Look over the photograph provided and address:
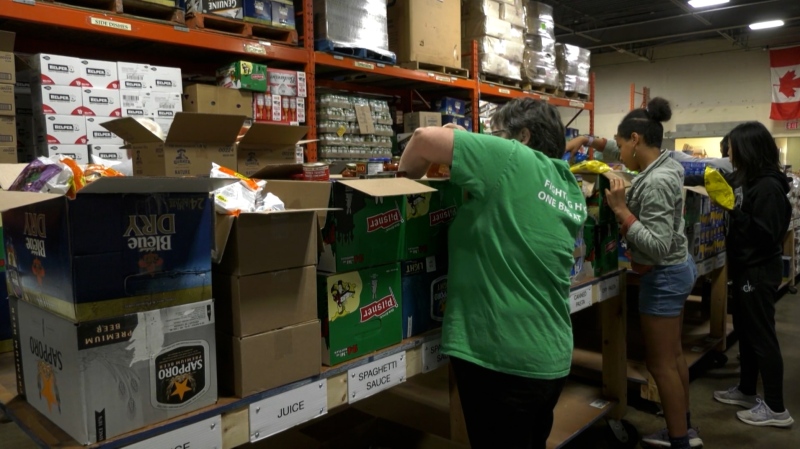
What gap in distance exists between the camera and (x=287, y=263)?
1467 millimetres

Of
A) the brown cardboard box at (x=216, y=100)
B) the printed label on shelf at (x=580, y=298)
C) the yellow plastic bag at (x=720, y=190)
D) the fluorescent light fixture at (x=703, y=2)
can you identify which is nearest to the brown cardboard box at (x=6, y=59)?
the brown cardboard box at (x=216, y=100)

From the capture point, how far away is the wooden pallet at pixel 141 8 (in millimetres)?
3451

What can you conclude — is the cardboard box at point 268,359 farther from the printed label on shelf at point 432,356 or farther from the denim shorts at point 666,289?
the denim shorts at point 666,289

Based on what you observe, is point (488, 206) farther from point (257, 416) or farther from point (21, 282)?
point (21, 282)

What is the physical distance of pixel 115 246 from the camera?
1180 mm

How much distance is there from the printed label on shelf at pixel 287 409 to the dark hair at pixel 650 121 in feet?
7.08

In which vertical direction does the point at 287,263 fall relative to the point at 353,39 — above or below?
below

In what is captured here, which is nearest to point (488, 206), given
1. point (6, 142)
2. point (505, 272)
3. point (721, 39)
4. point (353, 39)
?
point (505, 272)

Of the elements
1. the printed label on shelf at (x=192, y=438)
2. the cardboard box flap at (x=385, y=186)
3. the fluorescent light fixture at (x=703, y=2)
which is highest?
the fluorescent light fixture at (x=703, y=2)

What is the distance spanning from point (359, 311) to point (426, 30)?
4.19 metres

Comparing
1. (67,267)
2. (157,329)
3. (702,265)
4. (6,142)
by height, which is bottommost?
(702,265)

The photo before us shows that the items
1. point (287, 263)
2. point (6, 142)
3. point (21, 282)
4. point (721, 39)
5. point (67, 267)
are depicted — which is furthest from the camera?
point (721, 39)

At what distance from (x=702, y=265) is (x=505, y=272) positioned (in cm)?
291

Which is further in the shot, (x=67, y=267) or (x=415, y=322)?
(x=415, y=322)
